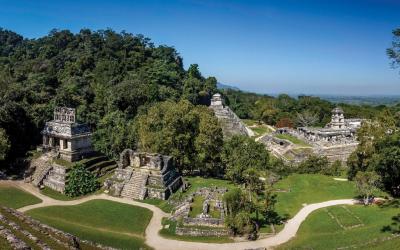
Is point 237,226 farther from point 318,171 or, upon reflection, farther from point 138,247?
point 318,171

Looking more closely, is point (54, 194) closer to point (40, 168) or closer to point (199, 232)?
point (40, 168)

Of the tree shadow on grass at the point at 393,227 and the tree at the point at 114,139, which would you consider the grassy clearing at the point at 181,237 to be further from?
the tree at the point at 114,139

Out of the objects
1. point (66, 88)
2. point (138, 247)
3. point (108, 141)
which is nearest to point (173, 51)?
point (66, 88)

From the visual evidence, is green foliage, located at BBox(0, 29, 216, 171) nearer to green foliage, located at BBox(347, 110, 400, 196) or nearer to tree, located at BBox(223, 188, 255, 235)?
tree, located at BBox(223, 188, 255, 235)

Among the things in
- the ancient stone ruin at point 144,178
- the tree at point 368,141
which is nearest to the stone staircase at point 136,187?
the ancient stone ruin at point 144,178

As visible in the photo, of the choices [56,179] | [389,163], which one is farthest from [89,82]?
[389,163]

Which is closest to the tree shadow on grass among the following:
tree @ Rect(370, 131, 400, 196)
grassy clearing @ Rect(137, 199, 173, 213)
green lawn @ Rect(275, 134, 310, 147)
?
tree @ Rect(370, 131, 400, 196)
